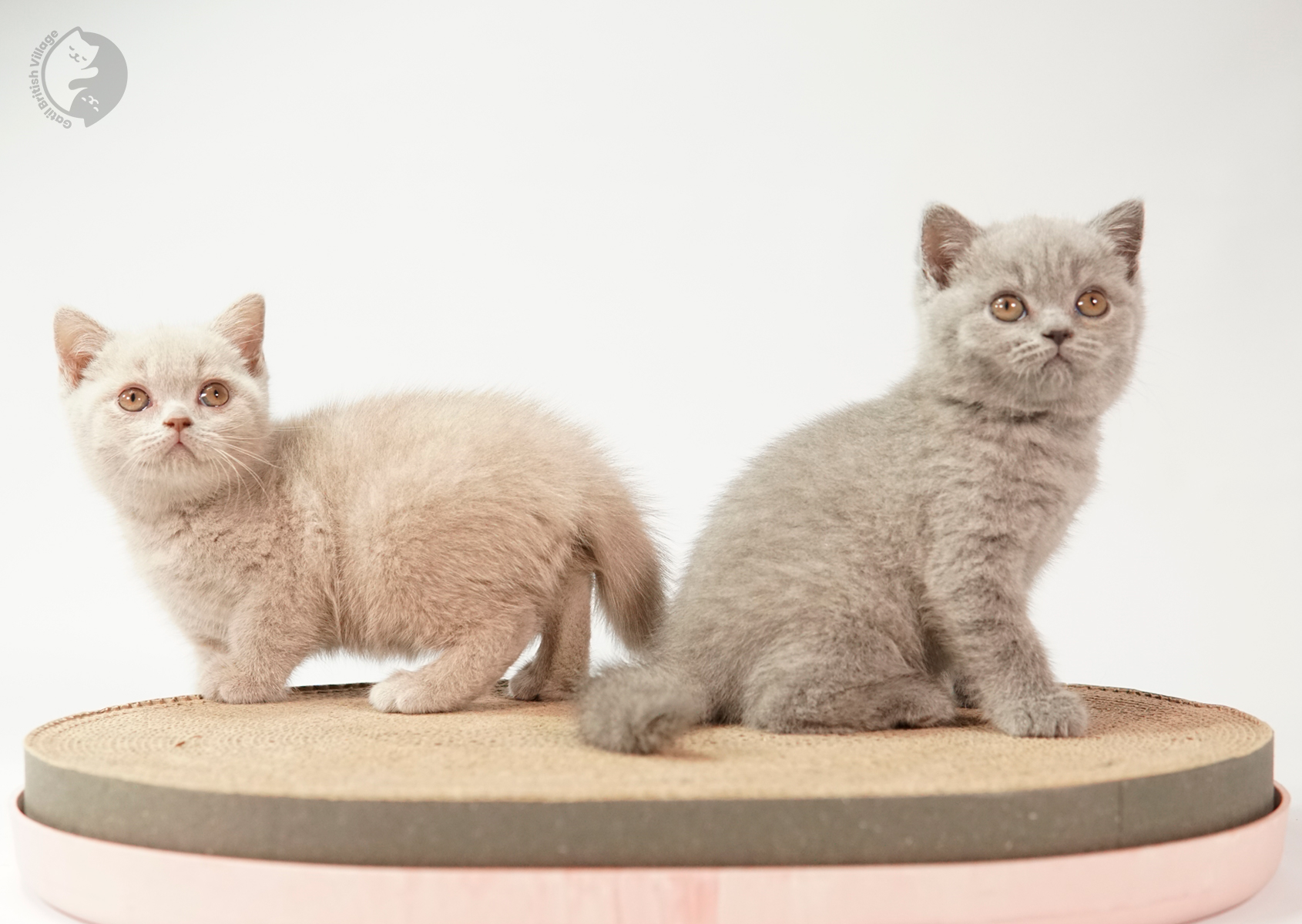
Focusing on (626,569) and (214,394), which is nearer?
(214,394)

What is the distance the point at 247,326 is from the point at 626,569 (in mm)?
1043

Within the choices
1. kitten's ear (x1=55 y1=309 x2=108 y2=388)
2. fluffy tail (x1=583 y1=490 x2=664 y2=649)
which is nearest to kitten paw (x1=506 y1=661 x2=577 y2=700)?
fluffy tail (x1=583 y1=490 x2=664 y2=649)

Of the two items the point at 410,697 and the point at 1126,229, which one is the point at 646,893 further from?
the point at 1126,229

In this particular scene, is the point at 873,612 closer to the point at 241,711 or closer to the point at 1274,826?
the point at 1274,826

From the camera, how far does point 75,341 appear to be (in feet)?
8.79

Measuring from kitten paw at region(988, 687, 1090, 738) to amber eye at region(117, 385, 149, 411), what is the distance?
74.7 inches

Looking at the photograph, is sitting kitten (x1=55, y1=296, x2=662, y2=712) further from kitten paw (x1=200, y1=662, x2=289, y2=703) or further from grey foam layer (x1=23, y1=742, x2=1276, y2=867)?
grey foam layer (x1=23, y1=742, x2=1276, y2=867)

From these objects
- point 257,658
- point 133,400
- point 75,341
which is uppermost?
point 75,341

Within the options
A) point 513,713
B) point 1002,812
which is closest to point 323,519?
point 513,713

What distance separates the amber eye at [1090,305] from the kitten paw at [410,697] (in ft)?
5.03

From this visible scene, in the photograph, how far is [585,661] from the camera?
287 centimetres

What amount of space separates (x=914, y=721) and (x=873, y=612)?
232 millimetres

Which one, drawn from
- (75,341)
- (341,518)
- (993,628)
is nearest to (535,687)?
(341,518)

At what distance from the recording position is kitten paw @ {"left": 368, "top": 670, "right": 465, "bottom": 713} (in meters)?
2.56
